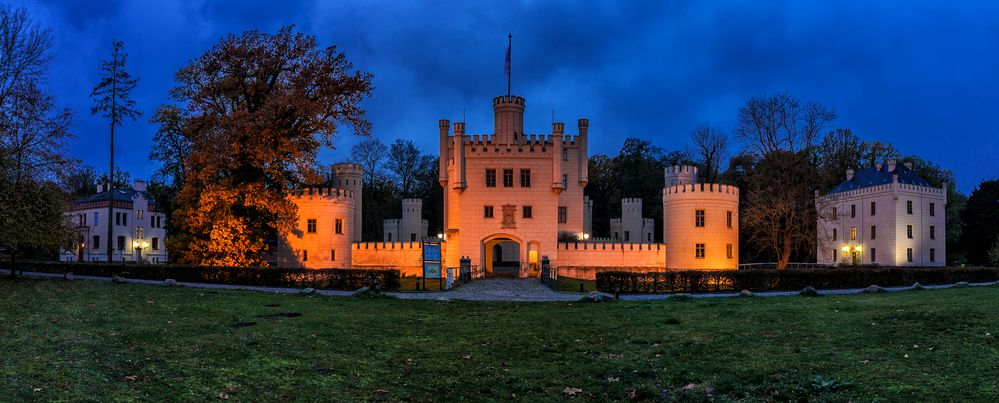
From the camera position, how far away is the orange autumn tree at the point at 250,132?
111 ft

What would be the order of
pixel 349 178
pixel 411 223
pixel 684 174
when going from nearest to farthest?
pixel 349 178
pixel 684 174
pixel 411 223

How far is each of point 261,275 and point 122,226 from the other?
41.6 m

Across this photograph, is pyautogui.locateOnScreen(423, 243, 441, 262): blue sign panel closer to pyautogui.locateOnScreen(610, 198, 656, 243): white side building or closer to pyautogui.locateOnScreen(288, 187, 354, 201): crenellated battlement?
pyautogui.locateOnScreen(288, 187, 354, 201): crenellated battlement

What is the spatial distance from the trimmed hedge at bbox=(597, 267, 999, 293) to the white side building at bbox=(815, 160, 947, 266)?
20721 millimetres

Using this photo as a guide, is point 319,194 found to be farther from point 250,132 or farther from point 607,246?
point 607,246

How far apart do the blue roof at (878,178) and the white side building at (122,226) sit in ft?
188

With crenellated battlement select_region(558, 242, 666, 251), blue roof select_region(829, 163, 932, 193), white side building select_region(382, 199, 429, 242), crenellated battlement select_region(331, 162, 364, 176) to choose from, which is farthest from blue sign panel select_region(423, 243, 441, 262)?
blue roof select_region(829, 163, 932, 193)

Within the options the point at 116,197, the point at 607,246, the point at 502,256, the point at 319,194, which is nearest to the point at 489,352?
the point at 607,246

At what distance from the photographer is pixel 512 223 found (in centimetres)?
4144

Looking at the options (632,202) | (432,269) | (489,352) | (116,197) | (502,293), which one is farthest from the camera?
(632,202)

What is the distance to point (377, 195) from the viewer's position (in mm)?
79500

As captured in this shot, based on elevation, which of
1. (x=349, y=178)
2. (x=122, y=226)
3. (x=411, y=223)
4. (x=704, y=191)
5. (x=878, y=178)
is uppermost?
(x=349, y=178)

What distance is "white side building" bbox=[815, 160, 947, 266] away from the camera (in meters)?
51.1

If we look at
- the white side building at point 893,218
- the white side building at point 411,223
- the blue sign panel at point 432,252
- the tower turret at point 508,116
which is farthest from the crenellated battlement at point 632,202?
the blue sign panel at point 432,252
